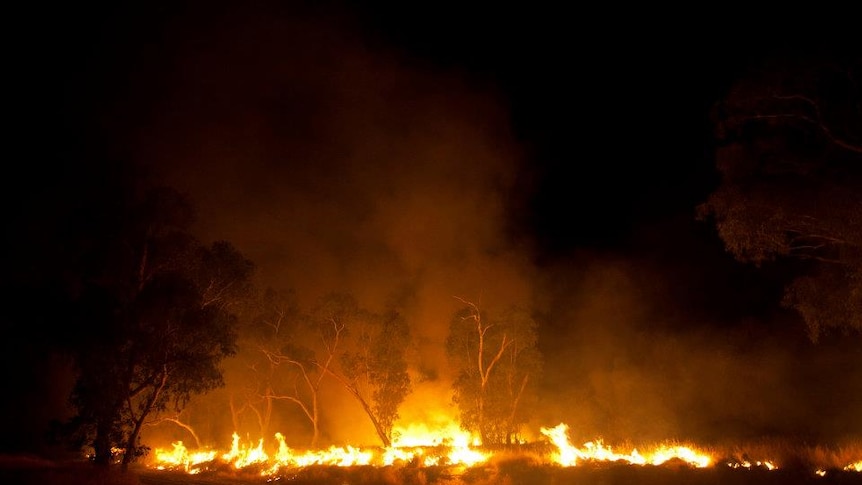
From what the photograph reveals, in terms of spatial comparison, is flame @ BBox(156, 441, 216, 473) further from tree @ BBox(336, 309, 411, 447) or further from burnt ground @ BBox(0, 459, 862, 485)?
tree @ BBox(336, 309, 411, 447)

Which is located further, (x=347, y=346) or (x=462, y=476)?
(x=347, y=346)

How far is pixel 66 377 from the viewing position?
34.2 metres

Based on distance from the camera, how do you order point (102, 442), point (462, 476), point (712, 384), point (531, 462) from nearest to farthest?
point (102, 442) → point (531, 462) → point (462, 476) → point (712, 384)

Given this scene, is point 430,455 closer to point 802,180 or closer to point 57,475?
point 57,475

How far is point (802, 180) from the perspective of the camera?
49.5 ft

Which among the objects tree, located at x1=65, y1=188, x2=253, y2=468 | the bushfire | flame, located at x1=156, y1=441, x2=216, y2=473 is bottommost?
flame, located at x1=156, y1=441, x2=216, y2=473

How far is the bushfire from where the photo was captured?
18.4 meters

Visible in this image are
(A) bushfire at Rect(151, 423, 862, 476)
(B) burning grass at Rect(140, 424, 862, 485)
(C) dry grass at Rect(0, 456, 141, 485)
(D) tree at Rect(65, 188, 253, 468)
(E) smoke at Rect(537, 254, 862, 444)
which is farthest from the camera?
(E) smoke at Rect(537, 254, 862, 444)

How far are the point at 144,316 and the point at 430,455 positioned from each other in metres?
11.6

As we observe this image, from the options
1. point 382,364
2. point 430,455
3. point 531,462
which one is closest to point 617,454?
point 531,462

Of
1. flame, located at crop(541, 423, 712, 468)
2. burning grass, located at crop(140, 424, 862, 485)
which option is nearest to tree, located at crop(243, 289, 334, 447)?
burning grass, located at crop(140, 424, 862, 485)

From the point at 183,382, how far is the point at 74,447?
3307mm

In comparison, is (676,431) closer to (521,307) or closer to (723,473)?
(521,307)

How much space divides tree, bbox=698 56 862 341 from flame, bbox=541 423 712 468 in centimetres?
485
